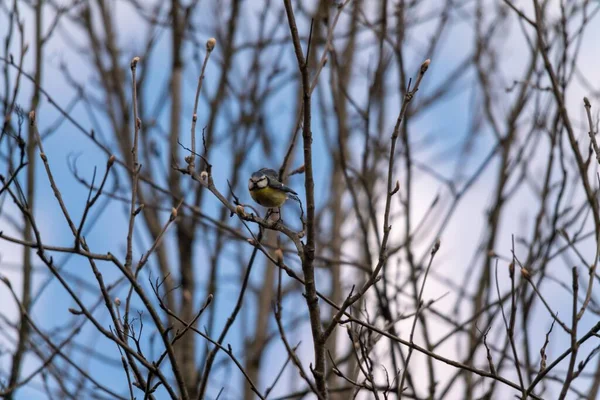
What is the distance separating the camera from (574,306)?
1964mm

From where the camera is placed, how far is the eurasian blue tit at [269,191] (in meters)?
3.01

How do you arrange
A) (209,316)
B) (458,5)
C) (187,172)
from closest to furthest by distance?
(187,172) → (209,316) → (458,5)

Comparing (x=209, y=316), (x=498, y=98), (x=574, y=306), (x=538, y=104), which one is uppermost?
(x=498, y=98)

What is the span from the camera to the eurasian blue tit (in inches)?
119

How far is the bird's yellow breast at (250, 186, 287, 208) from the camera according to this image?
119 inches

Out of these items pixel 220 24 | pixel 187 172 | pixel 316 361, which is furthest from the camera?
pixel 220 24

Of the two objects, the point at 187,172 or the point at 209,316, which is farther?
the point at 209,316

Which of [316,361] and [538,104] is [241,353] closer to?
[538,104]

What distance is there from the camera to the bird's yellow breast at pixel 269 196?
3021mm

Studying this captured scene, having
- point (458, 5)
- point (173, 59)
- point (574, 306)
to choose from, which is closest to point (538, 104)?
point (458, 5)

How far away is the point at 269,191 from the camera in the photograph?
3.02 metres

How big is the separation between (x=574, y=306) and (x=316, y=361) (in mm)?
766

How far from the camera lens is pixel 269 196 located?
3.03 meters

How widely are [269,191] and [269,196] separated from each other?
2 cm
